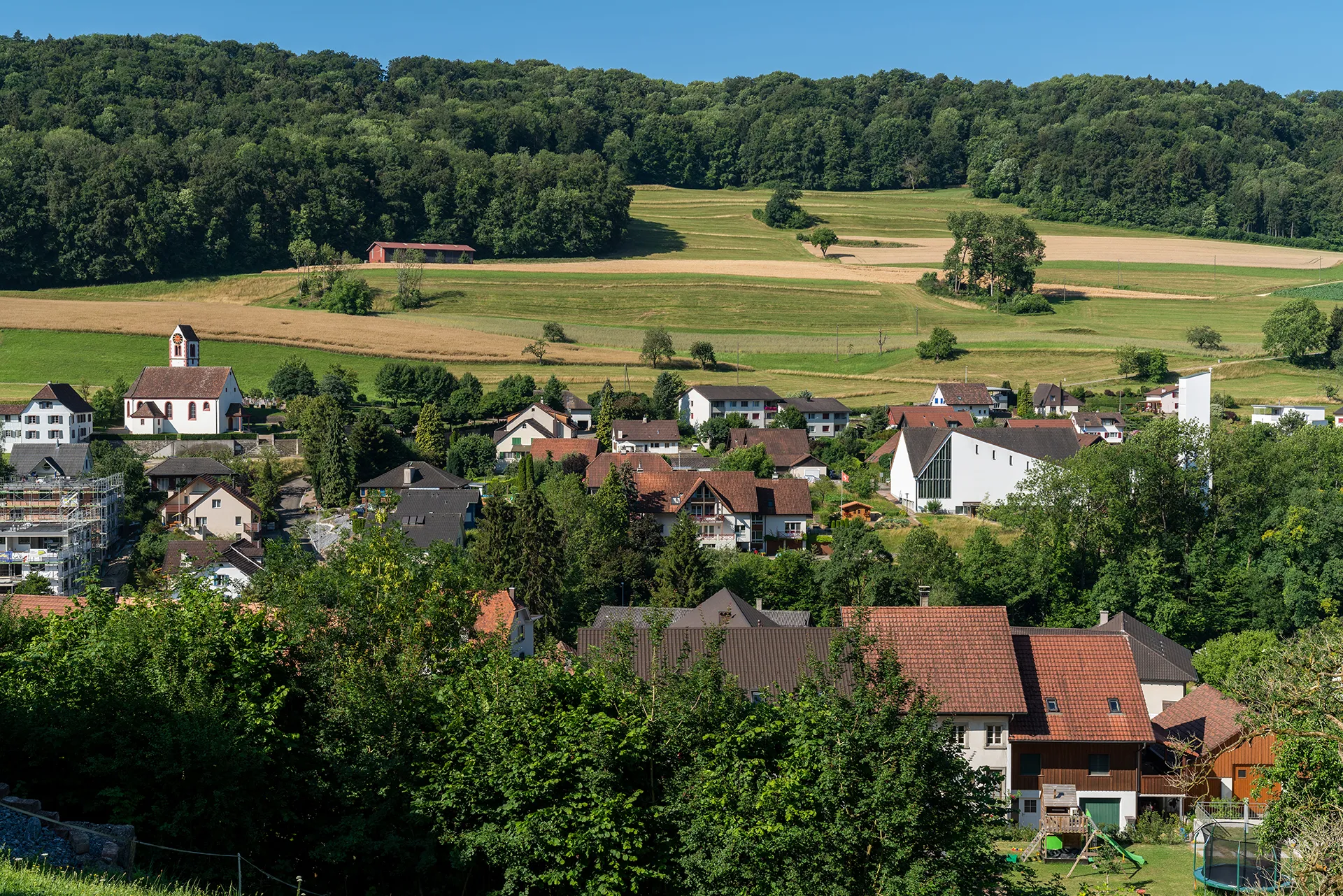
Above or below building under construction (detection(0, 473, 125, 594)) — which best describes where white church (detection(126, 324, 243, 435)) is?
above

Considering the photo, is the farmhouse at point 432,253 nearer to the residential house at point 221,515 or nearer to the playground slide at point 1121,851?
the residential house at point 221,515

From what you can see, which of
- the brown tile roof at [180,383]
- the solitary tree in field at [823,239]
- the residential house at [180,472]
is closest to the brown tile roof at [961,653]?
the residential house at [180,472]

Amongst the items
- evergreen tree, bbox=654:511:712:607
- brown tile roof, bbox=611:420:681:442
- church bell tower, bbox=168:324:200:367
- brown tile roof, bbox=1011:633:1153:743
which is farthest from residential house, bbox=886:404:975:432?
church bell tower, bbox=168:324:200:367

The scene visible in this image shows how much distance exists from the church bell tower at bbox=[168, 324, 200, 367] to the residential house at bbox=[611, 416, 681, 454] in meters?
25.0

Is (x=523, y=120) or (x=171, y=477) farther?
(x=523, y=120)

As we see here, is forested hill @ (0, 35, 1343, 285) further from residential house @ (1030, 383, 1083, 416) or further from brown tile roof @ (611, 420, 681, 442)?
residential house @ (1030, 383, 1083, 416)

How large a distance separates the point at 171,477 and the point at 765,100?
129000 mm

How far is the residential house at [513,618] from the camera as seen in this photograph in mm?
30906

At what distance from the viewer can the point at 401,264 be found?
3974 inches

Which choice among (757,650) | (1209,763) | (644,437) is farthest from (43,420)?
(1209,763)

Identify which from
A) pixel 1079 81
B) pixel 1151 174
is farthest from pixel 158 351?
pixel 1079 81

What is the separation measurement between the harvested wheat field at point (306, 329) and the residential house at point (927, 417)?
58.9 ft

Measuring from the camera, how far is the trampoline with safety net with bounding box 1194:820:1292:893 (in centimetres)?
1888

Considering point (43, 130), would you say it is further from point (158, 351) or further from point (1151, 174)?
point (1151, 174)
